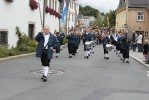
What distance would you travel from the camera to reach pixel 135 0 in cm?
6425

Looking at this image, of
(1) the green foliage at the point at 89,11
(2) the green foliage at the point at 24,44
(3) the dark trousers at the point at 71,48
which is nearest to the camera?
(3) the dark trousers at the point at 71,48

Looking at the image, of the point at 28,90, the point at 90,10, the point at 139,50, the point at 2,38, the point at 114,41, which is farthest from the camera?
the point at 90,10

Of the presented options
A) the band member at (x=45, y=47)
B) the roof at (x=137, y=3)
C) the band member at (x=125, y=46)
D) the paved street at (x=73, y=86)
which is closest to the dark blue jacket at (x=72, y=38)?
the band member at (x=125, y=46)

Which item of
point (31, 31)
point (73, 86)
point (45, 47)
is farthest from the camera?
point (31, 31)

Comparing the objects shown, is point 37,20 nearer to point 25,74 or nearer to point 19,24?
point 19,24

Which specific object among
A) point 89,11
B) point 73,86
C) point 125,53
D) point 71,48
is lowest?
point 73,86

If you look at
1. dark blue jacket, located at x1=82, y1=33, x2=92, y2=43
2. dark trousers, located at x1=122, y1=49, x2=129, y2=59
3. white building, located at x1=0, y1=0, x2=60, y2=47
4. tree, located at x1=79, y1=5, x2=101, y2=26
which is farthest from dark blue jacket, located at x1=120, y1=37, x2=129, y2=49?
tree, located at x1=79, y1=5, x2=101, y2=26

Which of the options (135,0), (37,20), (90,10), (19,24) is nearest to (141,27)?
(135,0)

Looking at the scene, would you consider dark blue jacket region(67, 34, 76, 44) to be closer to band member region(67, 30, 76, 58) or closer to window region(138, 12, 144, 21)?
band member region(67, 30, 76, 58)

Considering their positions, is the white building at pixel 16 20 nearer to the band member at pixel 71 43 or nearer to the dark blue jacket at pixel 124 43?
the band member at pixel 71 43

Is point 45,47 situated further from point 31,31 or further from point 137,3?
point 137,3

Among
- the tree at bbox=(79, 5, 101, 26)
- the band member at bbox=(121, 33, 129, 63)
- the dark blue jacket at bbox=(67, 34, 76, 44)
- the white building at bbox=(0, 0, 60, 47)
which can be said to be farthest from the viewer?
the tree at bbox=(79, 5, 101, 26)

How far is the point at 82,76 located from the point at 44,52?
2096 millimetres

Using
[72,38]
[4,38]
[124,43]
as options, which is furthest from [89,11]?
[124,43]
